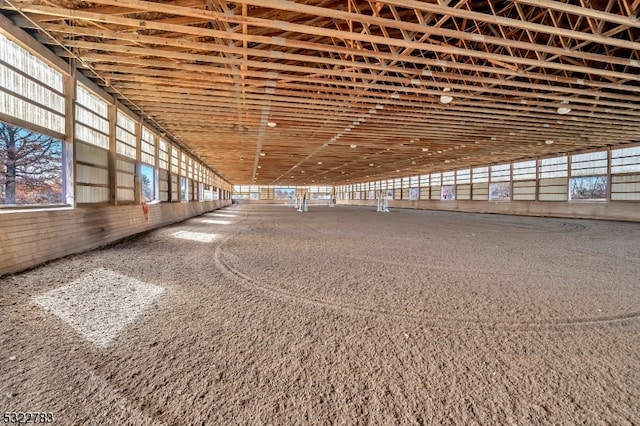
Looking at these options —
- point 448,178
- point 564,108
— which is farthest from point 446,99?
point 448,178

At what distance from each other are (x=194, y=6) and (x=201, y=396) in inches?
294

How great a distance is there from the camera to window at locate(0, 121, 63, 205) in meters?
6.23

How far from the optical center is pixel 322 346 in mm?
2885

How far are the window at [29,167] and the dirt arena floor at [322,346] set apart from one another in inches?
89.6

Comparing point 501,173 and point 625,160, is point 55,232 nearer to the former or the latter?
point 625,160

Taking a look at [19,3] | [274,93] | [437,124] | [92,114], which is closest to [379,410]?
[19,3]

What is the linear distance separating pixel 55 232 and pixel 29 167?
162 cm

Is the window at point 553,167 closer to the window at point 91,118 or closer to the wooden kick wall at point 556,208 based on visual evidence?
the wooden kick wall at point 556,208

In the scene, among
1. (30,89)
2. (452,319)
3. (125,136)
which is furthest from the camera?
(125,136)

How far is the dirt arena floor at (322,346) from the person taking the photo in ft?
6.77

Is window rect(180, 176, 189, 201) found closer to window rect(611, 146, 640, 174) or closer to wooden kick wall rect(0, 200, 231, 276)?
wooden kick wall rect(0, 200, 231, 276)

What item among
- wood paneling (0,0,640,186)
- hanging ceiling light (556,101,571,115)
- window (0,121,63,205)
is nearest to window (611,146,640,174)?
wood paneling (0,0,640,186)

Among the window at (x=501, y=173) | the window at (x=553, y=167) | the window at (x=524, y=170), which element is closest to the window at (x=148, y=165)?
the window at (x=553, y=167)

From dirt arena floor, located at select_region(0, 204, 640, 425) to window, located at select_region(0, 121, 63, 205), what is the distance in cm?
228
